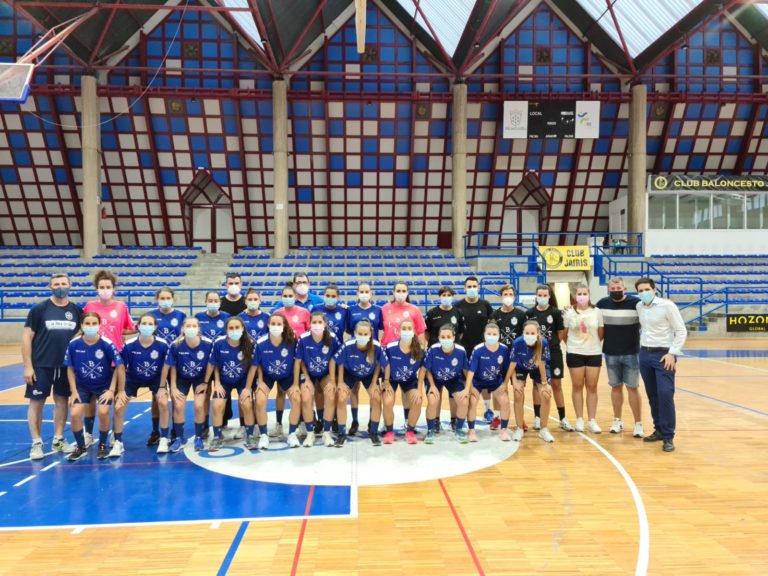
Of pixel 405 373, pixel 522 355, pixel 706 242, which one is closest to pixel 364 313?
pixel 405 373

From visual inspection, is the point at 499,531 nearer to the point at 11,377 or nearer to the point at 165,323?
the point at 165,323

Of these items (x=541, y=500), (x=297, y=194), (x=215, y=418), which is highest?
(x=297, y=194)

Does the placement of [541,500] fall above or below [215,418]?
below

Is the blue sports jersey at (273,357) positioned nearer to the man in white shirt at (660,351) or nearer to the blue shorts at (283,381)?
the blue shorts at (283,381)

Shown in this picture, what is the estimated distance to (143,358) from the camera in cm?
655

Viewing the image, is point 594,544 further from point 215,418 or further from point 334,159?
point 334,159

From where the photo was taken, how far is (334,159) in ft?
87.9

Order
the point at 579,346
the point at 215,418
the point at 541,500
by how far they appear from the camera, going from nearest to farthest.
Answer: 1. the point at 541,500
2. the point at 215,418
3. the point at 579,346

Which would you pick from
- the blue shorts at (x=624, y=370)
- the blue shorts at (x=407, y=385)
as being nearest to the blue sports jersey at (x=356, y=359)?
the blue shorts at (x=407, y=385)

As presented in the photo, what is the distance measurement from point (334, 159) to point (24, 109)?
14327mm

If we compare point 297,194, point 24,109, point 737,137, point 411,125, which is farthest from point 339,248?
point 737,137

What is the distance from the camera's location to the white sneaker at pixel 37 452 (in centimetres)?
608

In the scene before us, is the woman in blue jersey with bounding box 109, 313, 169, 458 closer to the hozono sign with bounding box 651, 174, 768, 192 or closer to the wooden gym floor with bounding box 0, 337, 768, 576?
the wooden gym floor with bounding box 0, 337, 768, 576

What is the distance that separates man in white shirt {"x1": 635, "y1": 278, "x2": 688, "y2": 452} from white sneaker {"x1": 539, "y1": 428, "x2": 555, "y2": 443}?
3.96ft
